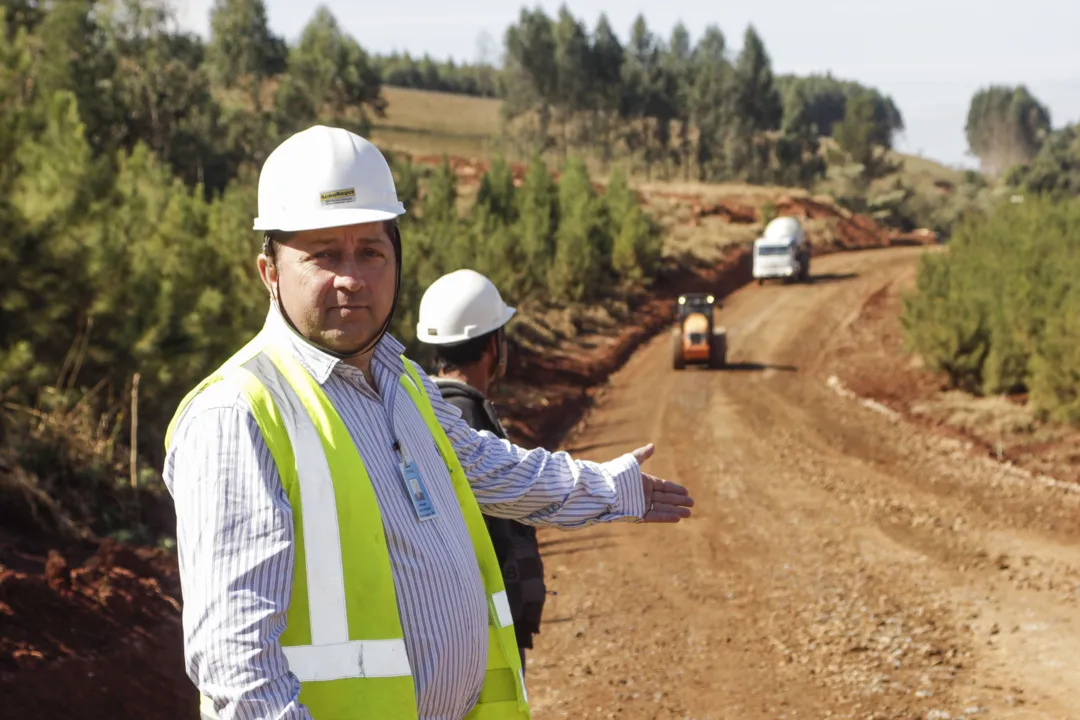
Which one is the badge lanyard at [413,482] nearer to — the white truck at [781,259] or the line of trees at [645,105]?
the white truck at [781,259]

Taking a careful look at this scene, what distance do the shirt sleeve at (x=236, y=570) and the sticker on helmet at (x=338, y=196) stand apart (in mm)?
510

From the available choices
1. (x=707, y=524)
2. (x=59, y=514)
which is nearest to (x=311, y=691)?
(x=59, y=514)

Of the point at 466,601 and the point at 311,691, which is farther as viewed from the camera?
the point at 466,601

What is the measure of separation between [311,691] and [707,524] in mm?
10819

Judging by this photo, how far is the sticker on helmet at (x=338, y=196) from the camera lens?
7.79ft

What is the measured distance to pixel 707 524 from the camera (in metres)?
12.6

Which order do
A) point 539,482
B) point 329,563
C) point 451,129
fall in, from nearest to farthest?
1. point 329,563
2. point 539,482
3. point 451,129

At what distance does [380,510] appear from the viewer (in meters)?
2.22

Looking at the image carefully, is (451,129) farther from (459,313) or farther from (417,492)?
(417,492)

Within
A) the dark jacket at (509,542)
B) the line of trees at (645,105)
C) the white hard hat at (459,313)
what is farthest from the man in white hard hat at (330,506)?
the line of trees at (645,105)

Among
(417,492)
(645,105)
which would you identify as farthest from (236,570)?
(645,105)

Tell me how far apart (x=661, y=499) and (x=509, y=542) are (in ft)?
3.76

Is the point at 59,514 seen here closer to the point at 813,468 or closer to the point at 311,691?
the point at 311,691

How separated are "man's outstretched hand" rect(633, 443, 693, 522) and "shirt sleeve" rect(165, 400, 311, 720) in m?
1.30
